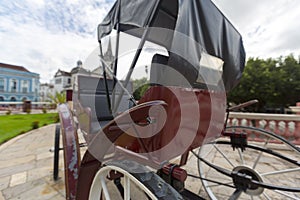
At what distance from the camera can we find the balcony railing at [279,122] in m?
3.58

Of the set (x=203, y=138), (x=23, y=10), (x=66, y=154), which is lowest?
(x=66, y=154)

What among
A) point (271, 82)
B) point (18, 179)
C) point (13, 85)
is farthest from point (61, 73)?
point (18, 179)

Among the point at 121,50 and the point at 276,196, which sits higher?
the point at 121,50

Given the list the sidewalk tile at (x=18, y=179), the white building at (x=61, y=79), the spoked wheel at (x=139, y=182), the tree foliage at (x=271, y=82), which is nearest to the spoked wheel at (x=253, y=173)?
the spoked wheel at (x=139, y=182)

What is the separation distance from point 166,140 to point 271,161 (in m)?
2.84

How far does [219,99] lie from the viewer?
1.39 metres

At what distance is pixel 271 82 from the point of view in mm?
13781

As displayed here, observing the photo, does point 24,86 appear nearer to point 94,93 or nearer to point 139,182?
point 94,93

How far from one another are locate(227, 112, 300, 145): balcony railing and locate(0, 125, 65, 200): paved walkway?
416 cm

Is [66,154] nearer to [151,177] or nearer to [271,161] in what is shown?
[151,177]

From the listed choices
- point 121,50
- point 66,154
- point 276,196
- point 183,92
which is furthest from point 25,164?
point 276,196

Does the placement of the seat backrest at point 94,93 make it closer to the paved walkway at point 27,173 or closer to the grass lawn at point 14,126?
the paved walkway at point 27,173

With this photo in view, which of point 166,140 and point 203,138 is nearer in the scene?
point 166,140

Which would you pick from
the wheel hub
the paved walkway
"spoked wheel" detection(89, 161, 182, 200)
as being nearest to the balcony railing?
the wheel hub
